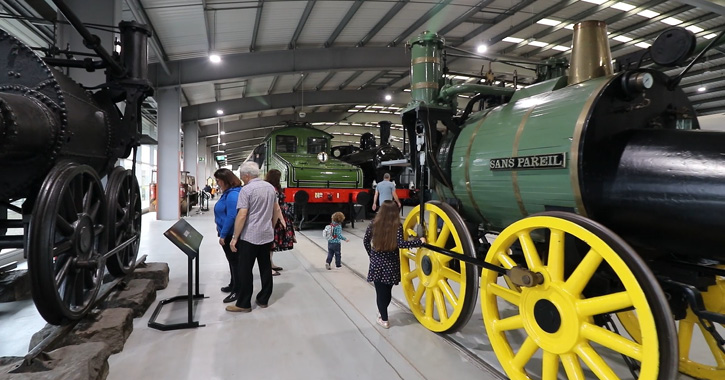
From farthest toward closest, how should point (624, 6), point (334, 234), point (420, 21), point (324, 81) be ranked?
point (324, 81) → point (420, 21) → point (624, 6) → point (334, 234)

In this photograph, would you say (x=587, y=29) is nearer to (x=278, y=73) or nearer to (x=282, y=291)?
(x=282, y=291)

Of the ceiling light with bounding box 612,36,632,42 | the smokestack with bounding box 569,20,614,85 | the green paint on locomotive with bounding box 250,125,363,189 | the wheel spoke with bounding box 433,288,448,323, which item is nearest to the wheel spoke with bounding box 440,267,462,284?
the wheel spoke with bounding box 433,288,448,323

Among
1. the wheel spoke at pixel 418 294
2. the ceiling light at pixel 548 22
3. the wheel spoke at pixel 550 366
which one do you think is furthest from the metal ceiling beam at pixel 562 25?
the wheel spoke at pixel 550 366

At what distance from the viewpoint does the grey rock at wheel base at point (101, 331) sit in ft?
8.33

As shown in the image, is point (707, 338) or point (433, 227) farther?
point (433, 227)

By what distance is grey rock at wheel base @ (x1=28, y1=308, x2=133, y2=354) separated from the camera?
2539mm

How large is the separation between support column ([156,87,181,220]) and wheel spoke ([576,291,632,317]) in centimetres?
1189

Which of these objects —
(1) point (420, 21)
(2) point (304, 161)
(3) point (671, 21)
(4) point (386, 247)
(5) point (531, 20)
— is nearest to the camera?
(4) point (386, 247)

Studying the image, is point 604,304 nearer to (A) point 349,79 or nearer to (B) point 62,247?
(B) point 62,247

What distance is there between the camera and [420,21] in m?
9.02

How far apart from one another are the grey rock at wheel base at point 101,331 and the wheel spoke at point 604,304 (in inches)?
116

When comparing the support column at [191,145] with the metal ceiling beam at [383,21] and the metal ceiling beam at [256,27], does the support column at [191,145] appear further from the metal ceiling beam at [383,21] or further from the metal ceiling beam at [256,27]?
the metal ceiling beam at [383,21]

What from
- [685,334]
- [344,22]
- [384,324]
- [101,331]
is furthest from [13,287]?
[344,22]

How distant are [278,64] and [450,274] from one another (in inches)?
358
